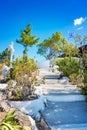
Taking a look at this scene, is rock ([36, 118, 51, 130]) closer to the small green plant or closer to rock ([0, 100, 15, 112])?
the small green plant

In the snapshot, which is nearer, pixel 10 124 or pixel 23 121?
pixel 10 124

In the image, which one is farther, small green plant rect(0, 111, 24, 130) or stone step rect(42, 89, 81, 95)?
stone step rect(42, 89, 81, 95)

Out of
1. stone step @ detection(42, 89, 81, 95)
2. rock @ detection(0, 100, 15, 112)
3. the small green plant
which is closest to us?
the small green plant

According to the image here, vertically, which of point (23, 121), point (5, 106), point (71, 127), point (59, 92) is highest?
point (59, 92)

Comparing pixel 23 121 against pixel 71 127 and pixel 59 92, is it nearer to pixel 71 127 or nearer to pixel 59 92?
pixel 71 127

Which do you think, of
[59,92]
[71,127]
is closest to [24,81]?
[59,92]

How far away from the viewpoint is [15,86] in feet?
33.8

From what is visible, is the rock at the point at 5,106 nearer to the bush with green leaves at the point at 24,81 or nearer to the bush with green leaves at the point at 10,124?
the bush with green leaves at the point at 24,81

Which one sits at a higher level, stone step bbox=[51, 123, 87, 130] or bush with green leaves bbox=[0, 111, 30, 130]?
bush with green leaves bbox=[0, 111, 30, 130]

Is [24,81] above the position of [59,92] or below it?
above

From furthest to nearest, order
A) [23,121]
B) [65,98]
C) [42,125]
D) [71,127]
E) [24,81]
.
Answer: [65,98]
[24,81]
[42,125]
[71,127]
[23,121]

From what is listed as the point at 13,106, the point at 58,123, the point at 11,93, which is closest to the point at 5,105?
the point at 13,106

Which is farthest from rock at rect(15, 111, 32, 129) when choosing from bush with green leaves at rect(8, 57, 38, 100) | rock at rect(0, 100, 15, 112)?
bush with green leaves at rect(8, 57, 38, 100)

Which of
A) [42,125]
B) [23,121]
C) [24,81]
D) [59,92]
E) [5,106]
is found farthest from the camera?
[59,92]
